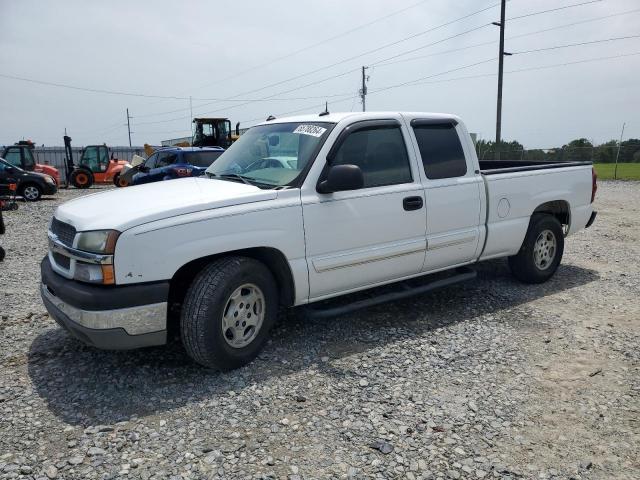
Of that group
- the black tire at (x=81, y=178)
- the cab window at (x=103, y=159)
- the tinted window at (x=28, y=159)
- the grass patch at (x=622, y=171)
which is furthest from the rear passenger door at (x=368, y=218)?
the cab window at (x=103, y=159)

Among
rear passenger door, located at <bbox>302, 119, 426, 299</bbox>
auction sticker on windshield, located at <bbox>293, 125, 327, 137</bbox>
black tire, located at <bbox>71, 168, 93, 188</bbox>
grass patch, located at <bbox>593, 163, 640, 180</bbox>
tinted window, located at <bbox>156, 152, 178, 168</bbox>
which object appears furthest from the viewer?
grass patch, located at <bbox>593, 163, 640, 180</bbox>

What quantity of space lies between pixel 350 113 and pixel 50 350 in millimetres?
3327

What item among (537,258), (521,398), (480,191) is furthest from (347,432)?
(537,258)

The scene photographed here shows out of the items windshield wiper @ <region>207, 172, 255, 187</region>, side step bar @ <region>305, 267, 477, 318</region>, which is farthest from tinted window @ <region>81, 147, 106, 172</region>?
side step bar @ <region>305, 267, 477, 318</region>

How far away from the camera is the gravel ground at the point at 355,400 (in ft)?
9.18

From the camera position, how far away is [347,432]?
10.1 ft

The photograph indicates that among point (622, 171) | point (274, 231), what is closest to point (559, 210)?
point (274, 231)

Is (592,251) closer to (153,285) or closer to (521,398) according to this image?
(521,398)

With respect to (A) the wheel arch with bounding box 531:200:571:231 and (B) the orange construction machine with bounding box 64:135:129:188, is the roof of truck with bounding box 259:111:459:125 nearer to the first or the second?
(A) the wheel arch with bounding box 531:200:571:231

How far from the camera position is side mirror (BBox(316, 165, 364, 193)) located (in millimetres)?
3869

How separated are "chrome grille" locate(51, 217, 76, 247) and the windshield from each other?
1.41 m

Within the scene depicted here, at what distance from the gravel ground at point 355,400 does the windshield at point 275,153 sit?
1.46 meters

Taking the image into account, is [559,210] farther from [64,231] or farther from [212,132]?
[212,132]

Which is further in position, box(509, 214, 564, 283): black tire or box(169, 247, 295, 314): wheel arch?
box(509, 214, 564, 283): black tire
